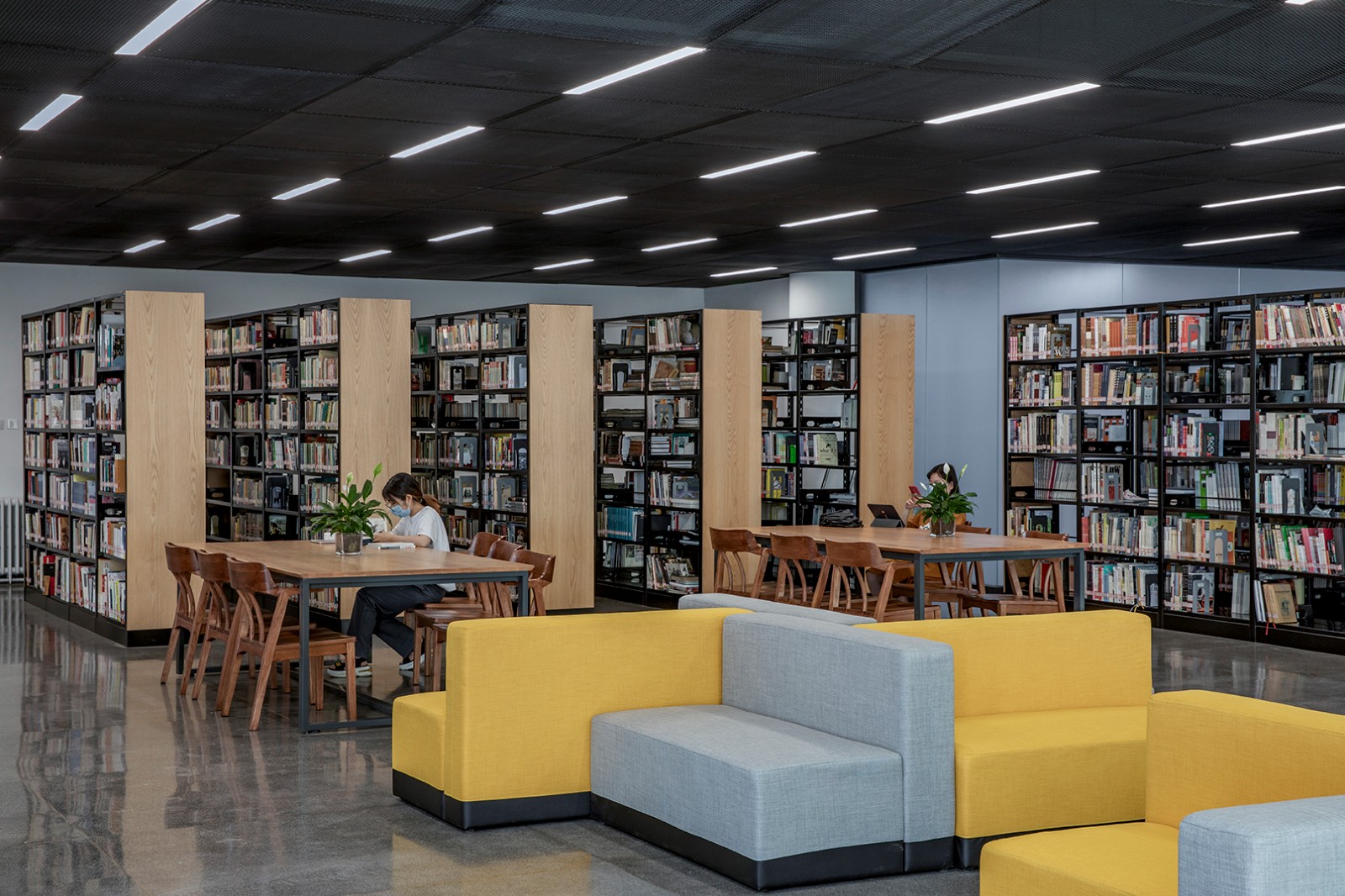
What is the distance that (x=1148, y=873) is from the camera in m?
3.40

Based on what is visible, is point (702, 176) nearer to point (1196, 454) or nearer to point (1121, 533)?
point (1196, 454)

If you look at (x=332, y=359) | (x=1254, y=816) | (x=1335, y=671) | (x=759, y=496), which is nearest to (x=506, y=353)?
(x=332, y=359)

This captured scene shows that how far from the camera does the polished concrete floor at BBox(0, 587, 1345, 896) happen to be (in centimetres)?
457

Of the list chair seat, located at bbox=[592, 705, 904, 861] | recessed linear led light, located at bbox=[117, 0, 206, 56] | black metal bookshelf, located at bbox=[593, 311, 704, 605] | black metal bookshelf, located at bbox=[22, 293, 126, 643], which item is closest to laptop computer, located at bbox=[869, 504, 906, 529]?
black metal bookshelf, located at bbox=[593, 311, 704, 605]

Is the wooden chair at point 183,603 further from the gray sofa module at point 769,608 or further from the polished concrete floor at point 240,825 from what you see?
the gray sofa module at point 769,608

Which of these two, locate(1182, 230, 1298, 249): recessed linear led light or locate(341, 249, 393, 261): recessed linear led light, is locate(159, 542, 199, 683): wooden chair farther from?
locate(1182, 230, 1298, 249): recessed linear led light

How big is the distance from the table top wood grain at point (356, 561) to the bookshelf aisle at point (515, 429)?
104 inches

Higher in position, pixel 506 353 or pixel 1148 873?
pixel 506 353

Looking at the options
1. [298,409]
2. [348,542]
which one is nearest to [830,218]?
[298,409]

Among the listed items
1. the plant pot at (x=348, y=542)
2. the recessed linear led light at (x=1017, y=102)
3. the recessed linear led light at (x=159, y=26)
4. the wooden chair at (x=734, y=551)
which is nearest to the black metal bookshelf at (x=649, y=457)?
the wooden chair at (x=734, y=551)

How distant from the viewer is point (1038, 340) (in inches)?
454

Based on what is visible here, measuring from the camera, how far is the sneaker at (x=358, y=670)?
332 inches

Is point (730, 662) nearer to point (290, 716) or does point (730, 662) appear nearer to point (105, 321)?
point (290, 716)

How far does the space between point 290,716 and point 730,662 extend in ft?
9.65
